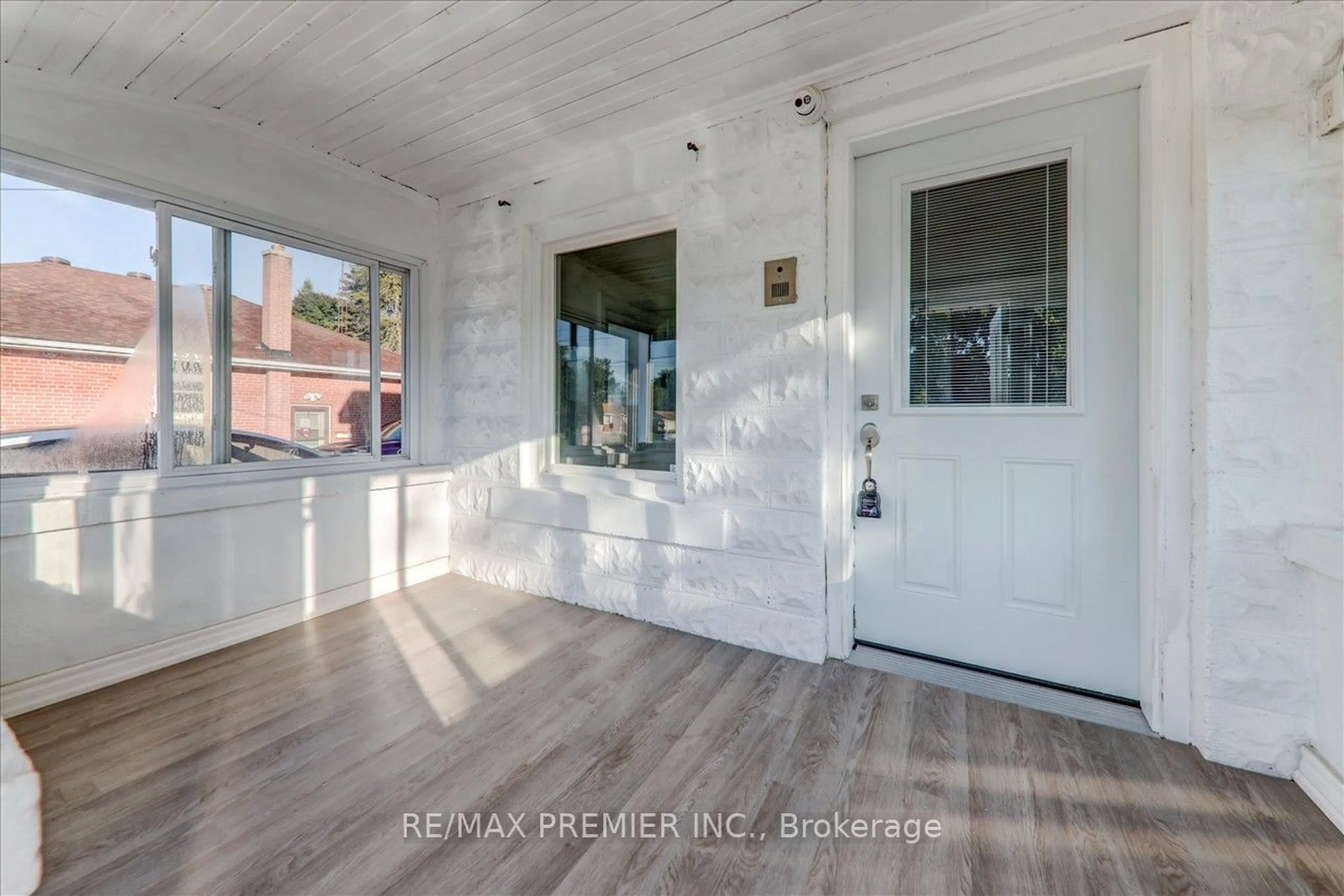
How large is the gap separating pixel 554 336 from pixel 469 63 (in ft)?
4.46

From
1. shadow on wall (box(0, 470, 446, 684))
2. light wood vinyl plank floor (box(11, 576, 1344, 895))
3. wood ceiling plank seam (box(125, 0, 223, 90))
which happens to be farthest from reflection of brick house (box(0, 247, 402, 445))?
light wood vinyl plank floor (box(11, 576, 1344, 895))

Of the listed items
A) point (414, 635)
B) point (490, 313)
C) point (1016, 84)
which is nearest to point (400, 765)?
point (414, 635)

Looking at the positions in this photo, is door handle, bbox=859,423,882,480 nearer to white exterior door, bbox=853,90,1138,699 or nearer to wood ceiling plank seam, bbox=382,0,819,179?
white exterior door, bbox=853,90,1138,699

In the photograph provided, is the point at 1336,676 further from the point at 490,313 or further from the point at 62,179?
the point at 62,179

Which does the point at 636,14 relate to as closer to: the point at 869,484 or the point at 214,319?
the point at 869,484

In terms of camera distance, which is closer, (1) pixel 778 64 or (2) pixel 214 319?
(1) pixel 778 64

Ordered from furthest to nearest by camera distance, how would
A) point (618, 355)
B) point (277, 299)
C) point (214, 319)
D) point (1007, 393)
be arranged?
point (618, 355)
point (277, 299)
point (214, 319)
point (1007, 393)

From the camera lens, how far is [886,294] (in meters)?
2.21

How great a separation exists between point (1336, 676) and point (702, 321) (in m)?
2.29

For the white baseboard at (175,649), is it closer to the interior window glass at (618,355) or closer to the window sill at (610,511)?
the window sill at (610,511)

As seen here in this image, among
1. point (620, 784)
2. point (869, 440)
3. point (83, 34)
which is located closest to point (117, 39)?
point (83, 34)

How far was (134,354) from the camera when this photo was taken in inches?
87.6

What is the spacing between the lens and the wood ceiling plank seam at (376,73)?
1.84m

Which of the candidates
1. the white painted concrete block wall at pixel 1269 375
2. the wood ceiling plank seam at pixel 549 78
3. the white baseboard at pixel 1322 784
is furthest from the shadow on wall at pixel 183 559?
the white baseboard at pixel 1322 784
